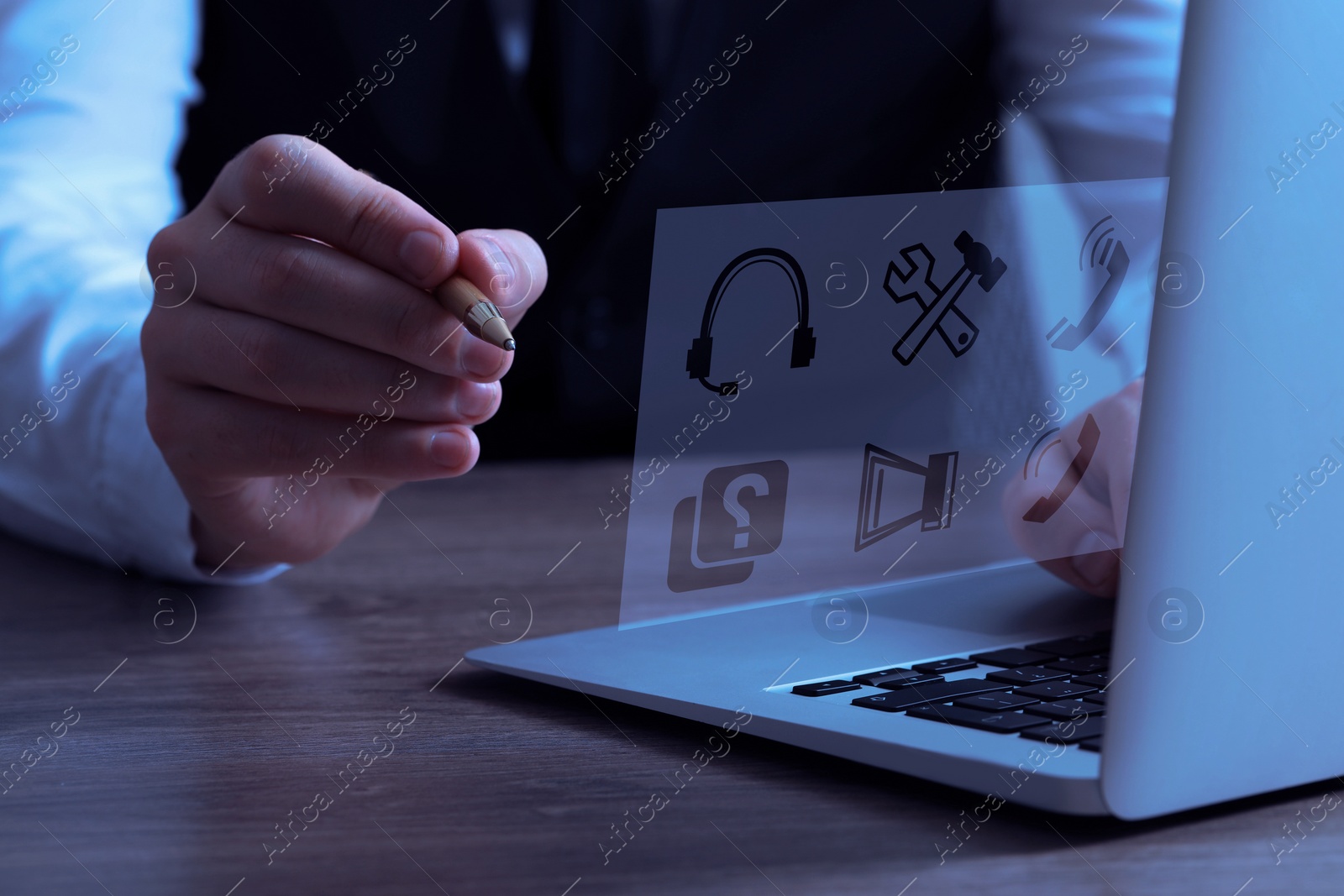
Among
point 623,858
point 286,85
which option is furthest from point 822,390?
point 286,85

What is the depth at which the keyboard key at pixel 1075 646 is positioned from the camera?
0.41m

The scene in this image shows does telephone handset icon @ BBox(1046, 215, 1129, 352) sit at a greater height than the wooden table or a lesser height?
greater

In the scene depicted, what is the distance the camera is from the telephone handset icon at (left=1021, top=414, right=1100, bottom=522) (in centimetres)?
47

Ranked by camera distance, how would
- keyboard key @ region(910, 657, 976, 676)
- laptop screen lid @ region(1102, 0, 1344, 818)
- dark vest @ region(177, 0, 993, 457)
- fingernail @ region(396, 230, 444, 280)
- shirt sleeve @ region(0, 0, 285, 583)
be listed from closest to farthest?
laptop screen lid @ region(1102, 0, 1344, 818), keyboard key @ region(910, 657, 976, 676), fingernail @ region(396, 230, 444, 280), shirt sleeve @ region(0, 0, 285, 583), dark vest @ region(177, 0, 993, 457)

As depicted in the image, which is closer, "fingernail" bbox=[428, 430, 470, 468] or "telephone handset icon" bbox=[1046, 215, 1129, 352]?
"telephone handset icon" bbox=[1046, 215, 1129, 352]

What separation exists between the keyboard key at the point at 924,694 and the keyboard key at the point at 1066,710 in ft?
0.07

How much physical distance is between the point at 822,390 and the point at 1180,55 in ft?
0.57

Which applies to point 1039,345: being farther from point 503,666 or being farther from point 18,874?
point 18,874

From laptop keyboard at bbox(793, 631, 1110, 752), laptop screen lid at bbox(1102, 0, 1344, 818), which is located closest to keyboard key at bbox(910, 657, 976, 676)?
laptop keyboard at bbox(793, 631, 1110, 752)

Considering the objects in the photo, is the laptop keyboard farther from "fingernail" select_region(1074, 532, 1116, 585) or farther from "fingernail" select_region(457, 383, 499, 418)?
"fingernail" select_region(457, 383, 499, 418)

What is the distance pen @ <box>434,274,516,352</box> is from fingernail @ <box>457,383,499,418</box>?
0.16 feet

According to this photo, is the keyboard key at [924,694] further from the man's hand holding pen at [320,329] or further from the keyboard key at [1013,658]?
the man's hand holding pen at [320,329]

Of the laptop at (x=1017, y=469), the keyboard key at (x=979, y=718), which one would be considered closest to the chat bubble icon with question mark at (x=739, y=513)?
the laptop at (x=1017, y=469)

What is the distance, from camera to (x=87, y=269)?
844mm
